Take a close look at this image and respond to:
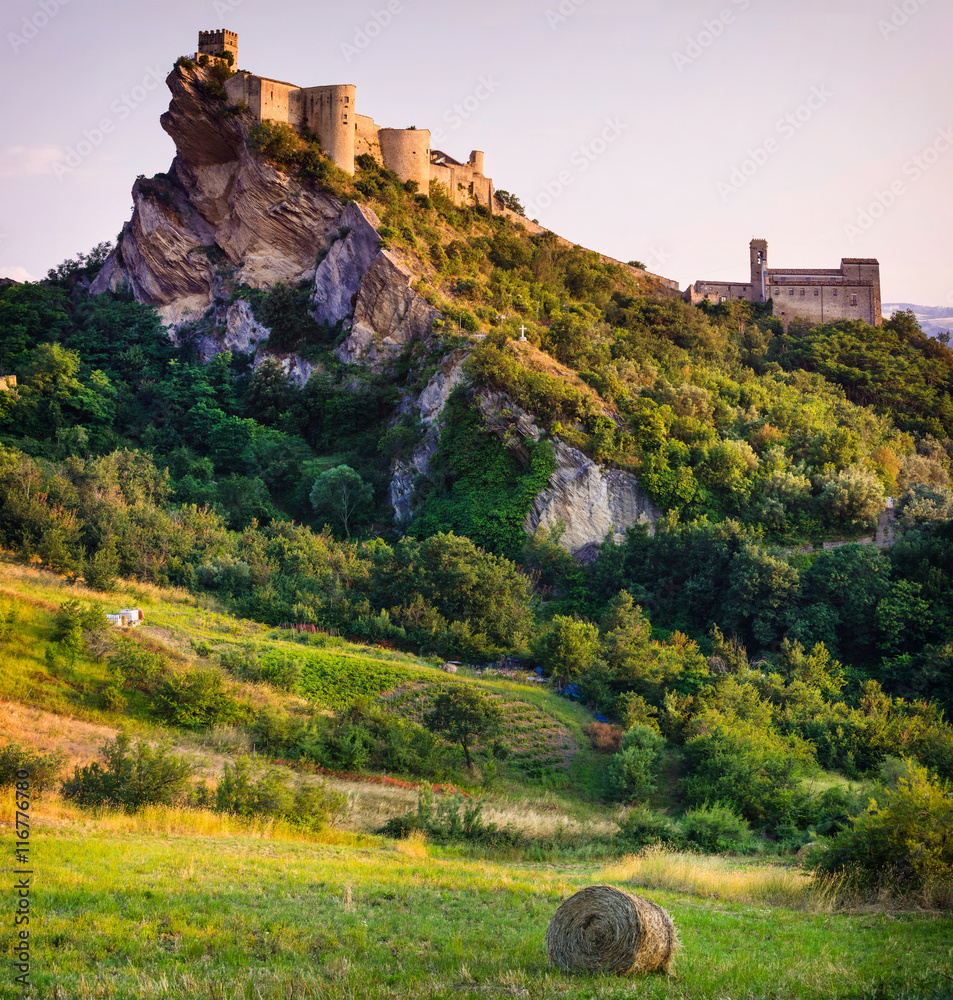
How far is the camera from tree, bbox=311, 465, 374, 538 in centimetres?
4084

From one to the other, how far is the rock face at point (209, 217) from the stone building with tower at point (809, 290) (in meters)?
28.0

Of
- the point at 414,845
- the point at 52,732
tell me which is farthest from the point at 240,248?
the point at 414,845

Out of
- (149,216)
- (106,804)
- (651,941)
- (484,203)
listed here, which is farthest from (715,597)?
(149,216)

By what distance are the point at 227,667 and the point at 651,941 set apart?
17283mm

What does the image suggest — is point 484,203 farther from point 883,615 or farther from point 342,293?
point 883,615

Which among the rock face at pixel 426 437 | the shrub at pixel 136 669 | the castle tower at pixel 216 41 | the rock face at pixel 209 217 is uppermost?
the castle tower at pixel 216 41

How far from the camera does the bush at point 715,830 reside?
16031 millimetres

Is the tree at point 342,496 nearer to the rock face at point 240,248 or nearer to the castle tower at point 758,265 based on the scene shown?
the rock face at point 240,248

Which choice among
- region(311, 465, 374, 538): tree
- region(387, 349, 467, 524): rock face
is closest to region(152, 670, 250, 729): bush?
region(311, 465, 374, 538): tree

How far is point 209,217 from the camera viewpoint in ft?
174

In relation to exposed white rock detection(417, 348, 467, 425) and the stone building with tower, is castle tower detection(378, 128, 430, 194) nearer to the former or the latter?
exposed white rock detection(417, 348, 467, 425)

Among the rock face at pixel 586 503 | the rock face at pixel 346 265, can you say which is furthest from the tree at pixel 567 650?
the rock face at pixel 346 265

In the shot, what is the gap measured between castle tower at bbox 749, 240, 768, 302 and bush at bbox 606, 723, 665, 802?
50.3 meters

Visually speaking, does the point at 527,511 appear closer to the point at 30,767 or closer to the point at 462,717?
the point at 462,717
